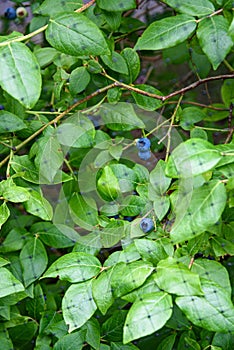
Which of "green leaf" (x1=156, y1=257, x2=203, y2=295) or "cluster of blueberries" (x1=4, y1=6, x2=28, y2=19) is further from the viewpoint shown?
"cluster of blueberries" (x1=4, y1=6, x2=28, y2=19)

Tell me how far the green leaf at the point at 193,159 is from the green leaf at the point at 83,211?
12.4 inches

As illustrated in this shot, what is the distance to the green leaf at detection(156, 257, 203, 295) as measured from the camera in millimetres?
961

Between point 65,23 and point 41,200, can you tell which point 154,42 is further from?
point 41,200

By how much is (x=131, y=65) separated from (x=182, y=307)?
565 mm

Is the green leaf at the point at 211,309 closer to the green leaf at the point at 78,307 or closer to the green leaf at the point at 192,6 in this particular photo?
the green leaf at the point at 78,307

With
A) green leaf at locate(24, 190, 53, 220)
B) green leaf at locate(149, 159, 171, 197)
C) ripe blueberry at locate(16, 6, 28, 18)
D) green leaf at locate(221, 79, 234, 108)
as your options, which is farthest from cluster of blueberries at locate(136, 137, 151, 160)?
ripe blueberry at locate(16, 6, 28, 18)

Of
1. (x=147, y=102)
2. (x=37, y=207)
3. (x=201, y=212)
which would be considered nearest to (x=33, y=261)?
(x=37, y=207)

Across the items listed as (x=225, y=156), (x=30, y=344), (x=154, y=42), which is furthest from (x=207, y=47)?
(x=30, y=344)

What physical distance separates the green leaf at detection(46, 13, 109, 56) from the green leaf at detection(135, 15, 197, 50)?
90mm

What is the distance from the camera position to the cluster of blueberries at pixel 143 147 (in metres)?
1.27

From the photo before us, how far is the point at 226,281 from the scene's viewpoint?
110cm

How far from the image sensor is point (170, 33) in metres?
1.13

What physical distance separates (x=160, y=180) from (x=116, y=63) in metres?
0.30

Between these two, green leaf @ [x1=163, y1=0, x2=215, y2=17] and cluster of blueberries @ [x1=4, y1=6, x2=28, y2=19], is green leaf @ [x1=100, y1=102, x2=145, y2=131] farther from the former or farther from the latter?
cluster of blueberries @ [x1=4, y1=6, x2=28, y2=19]
